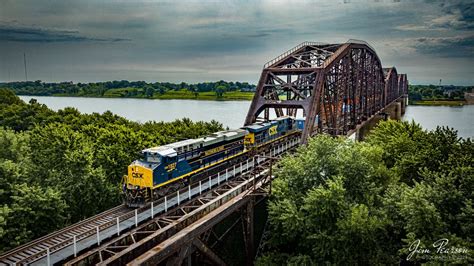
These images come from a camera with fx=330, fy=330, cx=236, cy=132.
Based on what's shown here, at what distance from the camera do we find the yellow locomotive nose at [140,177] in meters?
22.9

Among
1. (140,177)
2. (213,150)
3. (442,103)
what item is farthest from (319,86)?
(442,103)

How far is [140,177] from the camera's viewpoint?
76.1ft

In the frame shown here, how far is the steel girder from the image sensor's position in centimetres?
3728

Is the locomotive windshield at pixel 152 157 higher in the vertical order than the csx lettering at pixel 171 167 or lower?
higher

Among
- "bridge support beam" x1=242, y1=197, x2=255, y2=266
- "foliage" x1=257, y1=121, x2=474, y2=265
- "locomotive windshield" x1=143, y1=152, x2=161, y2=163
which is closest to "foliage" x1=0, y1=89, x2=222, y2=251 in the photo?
"locomotive windshield" x1=143, y1=152, x2=161, y2=163

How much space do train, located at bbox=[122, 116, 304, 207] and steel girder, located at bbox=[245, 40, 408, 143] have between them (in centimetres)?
527

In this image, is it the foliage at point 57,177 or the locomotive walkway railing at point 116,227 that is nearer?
the locomotive walkway railing at point 116,227

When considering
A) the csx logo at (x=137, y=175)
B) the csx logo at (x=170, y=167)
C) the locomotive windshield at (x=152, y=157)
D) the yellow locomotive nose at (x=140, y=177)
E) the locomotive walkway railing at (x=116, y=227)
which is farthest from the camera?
the csx logo at (x=170, y=167)

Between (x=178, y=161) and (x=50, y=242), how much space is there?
396 inches

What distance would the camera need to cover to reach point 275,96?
133 ft

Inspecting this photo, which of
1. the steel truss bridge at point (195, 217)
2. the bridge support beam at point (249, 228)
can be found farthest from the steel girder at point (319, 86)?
the bridge support beam at point (249, 228)

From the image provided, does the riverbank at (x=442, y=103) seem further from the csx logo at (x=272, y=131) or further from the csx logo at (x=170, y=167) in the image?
the csx logo at (x=170, y=167)

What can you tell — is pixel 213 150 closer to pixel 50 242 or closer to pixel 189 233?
pixel 189 233

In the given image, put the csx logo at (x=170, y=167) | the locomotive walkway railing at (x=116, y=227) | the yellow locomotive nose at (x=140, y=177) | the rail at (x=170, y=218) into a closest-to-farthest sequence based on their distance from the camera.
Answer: the locomotive walkway railing at (x=116, y=227)
the rail at (x=170, y=218)
the yellow locomotive nose at (x=140, y=177)
the csx logo at (x=170, y=167)
